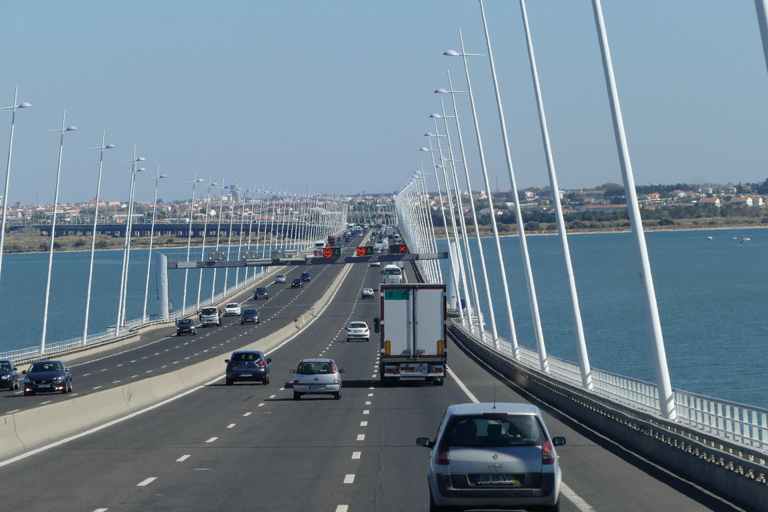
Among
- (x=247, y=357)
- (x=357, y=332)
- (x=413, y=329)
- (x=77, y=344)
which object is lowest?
(x=247, y=357)

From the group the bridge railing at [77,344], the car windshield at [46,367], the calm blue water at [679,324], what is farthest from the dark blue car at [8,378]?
the calm blue water at [679,324]

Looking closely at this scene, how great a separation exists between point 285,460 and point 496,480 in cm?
803

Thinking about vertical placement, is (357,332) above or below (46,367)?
above

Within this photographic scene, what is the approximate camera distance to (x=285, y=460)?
18516 millimetres

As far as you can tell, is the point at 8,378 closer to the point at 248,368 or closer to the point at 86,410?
the point at 248,368

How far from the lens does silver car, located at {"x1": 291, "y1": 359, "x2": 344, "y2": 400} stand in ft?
109

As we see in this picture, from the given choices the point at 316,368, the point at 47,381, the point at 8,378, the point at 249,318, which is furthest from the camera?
the point at 249,318

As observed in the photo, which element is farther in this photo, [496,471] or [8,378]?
[8,378]

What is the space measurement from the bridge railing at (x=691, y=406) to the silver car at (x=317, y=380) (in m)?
7.21

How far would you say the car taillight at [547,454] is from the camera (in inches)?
439

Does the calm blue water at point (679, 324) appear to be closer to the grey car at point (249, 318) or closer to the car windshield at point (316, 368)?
the car windshield at point (316, 368)

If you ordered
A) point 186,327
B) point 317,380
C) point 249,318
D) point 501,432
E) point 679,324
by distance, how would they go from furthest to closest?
point 679,324 < point 249,318 < point 186,327 < point 317,380 < point 501,432

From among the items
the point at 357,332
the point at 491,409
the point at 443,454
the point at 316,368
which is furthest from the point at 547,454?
the point at 357,332

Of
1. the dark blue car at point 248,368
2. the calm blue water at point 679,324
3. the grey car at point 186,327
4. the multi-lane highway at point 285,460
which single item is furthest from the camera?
the grey car at point 186,327
